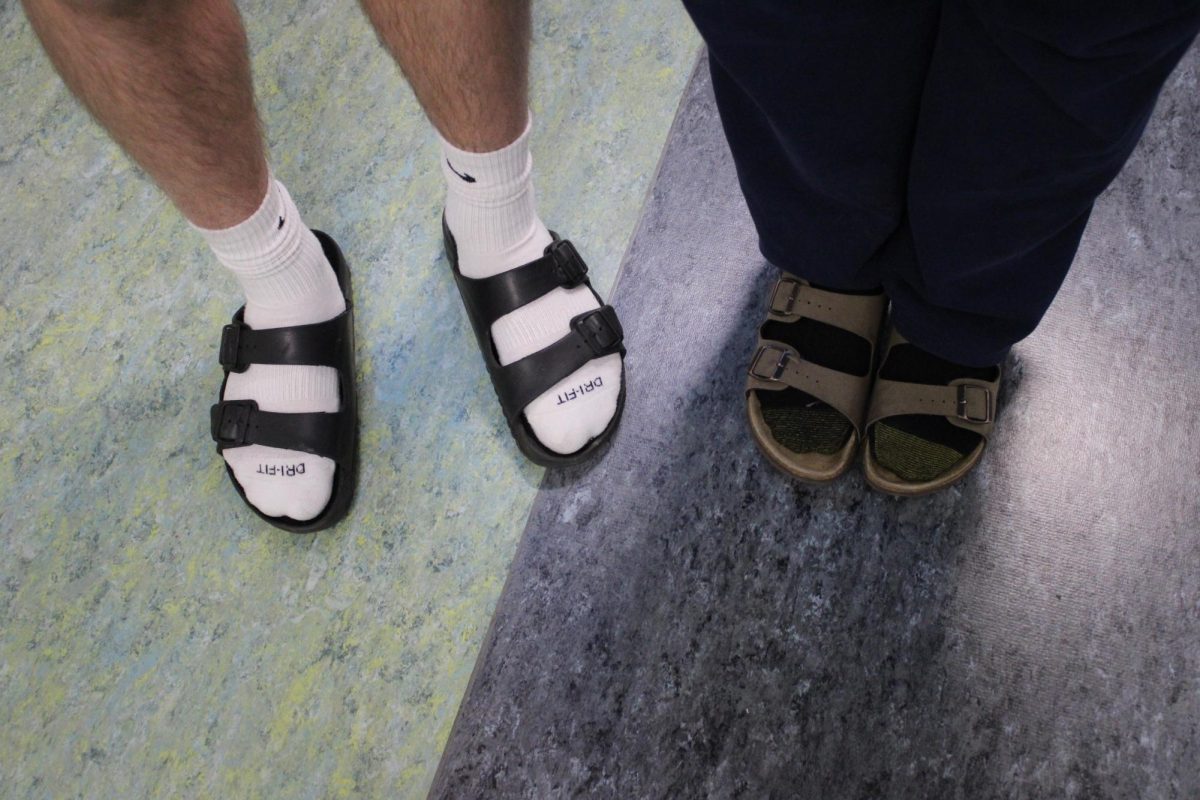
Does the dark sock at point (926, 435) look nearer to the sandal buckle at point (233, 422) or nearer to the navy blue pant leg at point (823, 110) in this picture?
the navy blue pant leg at point (823, 110)

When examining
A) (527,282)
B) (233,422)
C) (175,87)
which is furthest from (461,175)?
(233,422)

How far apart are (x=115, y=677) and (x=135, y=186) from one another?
2.22 ft

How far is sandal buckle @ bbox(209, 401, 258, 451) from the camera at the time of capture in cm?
89

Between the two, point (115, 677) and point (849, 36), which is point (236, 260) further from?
point (849, 36)

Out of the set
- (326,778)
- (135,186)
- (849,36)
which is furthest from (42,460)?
(849,36)

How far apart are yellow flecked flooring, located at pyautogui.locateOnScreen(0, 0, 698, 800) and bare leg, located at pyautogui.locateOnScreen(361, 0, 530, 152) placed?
0.97 feet

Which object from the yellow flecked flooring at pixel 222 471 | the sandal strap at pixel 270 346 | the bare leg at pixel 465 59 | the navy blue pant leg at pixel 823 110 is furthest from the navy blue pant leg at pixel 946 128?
the sandal strap at pixel 270 346

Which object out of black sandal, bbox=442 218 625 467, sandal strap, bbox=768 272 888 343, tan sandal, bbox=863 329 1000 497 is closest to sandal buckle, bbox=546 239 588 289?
black sandal, bbox=442 218 625 467

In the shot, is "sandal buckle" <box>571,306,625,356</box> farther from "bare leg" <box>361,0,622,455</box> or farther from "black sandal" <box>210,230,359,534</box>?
"black sandal" <box>210,230,359,534</box>

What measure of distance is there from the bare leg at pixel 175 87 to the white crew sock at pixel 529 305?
0.68 ft

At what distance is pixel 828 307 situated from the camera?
878 mm

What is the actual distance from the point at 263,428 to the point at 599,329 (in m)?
0.39

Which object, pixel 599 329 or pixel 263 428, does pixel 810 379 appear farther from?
pixel 263 428

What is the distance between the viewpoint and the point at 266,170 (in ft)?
2.70
